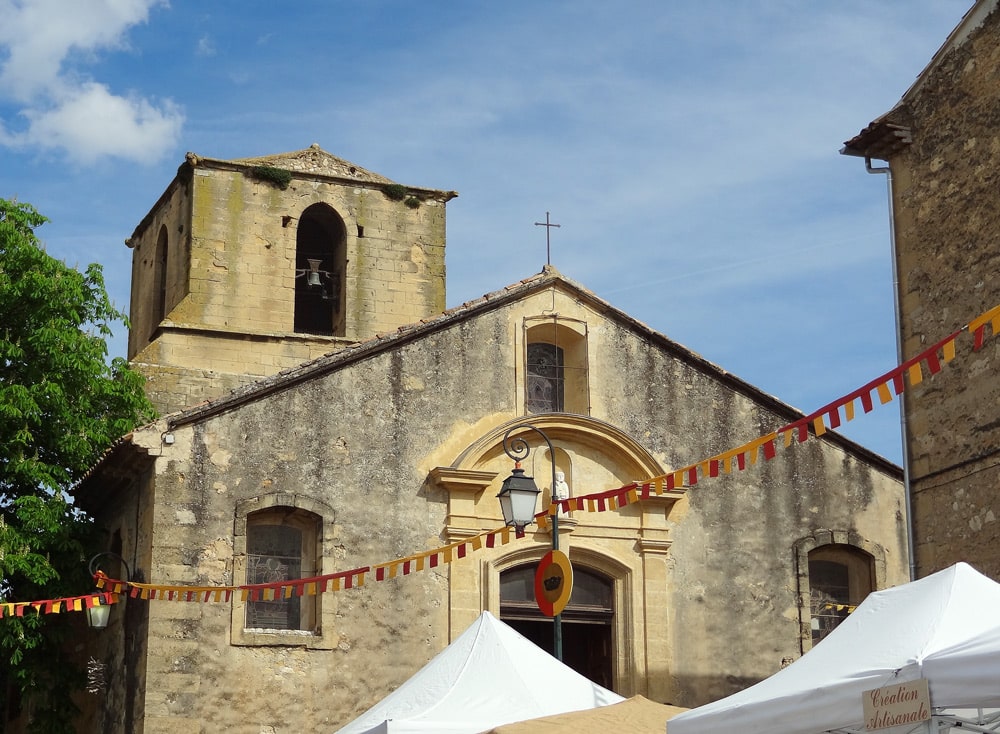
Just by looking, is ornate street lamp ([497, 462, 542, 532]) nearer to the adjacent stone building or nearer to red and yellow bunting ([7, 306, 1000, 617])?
red and yellow bunting ([7, 306, 1000, 617])

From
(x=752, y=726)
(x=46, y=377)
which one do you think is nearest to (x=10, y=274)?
(x=46, y=377)

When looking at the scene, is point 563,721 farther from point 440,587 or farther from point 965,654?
point 440,587

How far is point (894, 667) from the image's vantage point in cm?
716

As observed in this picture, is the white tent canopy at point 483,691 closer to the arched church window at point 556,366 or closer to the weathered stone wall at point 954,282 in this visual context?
the weathered stone wall at point 954,282

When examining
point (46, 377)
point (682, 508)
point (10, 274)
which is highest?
point (10, 274)

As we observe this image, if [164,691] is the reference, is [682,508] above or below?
above

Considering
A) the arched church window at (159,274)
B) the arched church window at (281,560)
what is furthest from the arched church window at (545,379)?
the arched church window at (159,274)

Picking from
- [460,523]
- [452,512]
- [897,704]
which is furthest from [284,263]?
[897,704]

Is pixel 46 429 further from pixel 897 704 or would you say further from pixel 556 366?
pixel 897 704

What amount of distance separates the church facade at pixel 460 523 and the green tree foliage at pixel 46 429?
53cm

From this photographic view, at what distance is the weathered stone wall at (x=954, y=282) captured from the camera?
12.4 meters

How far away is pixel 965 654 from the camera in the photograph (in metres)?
6.86

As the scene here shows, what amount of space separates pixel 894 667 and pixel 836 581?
11672 millimetres

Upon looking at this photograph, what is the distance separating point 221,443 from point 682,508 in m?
5.64
